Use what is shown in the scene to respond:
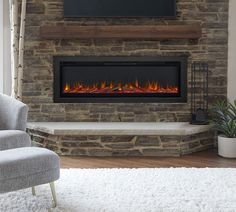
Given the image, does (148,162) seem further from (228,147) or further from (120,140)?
(228,147)

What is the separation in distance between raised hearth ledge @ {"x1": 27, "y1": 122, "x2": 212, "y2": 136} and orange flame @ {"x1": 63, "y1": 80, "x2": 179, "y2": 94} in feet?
1.52

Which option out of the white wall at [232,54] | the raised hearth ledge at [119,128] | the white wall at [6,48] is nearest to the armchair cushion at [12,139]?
the raised hearth ledge at [119,128]

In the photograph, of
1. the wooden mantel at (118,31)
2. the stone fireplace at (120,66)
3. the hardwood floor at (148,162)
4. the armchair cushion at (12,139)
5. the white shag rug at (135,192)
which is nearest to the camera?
the white shag rug at (135,192)

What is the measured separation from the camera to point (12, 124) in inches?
149

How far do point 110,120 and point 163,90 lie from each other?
0.74 metres

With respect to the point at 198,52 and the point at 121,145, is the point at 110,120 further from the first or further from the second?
the point at 198,52

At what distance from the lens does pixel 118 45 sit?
18.1 ft

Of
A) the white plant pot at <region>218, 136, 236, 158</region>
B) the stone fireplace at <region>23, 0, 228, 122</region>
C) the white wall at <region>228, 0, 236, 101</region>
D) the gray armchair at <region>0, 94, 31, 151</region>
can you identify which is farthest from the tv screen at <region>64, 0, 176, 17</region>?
the gray armchair at <region>0, 94, 31, 151</region>

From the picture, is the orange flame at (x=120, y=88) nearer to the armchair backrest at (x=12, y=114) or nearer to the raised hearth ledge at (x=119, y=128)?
the raised hearth ledge at (x=119, y=128)

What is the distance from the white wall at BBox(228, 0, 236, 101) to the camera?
550 cm

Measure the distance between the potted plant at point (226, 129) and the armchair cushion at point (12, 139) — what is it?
2.32 m

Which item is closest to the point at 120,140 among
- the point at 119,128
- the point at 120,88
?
the point at 119,128

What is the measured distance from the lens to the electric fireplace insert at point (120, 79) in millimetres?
5551

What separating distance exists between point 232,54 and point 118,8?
4.84 ft
